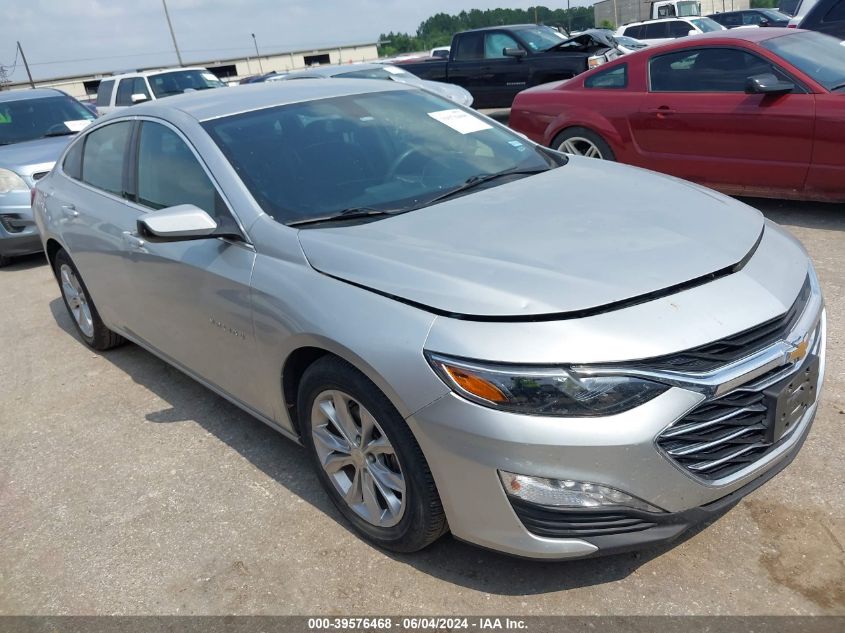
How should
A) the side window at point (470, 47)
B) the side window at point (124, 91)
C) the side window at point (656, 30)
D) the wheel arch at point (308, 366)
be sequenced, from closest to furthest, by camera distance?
the wheel arch at point (308, 366) → the side window at point (470, 47) → the side window at point (124, 91) → the side window at point (656, 30)

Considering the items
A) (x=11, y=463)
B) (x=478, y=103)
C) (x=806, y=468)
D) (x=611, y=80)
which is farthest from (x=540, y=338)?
(x=478, y=103)

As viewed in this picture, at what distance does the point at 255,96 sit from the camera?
3.74 m

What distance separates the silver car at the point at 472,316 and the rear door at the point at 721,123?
3.00 metres

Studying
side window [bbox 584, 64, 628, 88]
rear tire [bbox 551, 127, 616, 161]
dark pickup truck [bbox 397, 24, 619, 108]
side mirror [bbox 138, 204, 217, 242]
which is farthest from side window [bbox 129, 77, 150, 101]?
side mirror [bbox 138, 204, 217, 242]

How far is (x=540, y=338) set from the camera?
218 centimetres

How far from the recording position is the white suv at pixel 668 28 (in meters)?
20.2

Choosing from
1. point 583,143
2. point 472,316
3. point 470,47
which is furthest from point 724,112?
point 470,47

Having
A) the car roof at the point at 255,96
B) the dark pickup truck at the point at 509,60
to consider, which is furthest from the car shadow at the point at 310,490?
the dark pickup truck at the point at 509,60

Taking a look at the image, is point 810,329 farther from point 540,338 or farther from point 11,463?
point 11,463

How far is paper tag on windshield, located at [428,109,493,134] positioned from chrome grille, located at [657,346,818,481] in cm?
205

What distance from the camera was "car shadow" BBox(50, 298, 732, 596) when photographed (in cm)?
259

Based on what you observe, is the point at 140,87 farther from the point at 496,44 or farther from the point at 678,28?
the point at 678,28

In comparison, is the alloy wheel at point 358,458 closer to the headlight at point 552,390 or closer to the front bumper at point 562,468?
the front bumper at point 562,468

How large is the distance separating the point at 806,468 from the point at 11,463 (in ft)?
12.1
